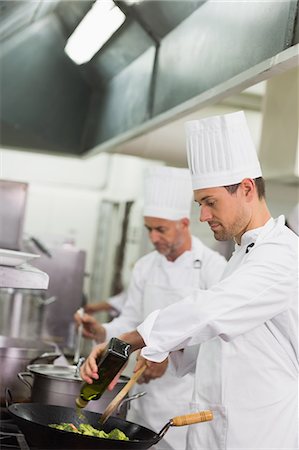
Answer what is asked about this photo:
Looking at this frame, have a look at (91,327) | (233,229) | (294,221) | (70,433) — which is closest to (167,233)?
(91,327)

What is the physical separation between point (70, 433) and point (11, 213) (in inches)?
63.8

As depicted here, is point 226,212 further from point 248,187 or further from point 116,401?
point 116,401

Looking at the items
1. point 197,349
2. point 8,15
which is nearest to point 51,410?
point 197,349

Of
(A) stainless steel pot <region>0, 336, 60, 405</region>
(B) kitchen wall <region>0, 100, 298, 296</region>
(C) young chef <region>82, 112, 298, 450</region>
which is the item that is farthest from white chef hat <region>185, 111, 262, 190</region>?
(B) kitchen wall <region>0, 100, 298, 296</region>

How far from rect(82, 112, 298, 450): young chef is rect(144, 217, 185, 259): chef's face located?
103cm

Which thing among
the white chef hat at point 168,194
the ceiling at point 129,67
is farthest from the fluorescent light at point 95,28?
the white chef hat at point 168,194

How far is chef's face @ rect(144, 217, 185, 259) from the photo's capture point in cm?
329

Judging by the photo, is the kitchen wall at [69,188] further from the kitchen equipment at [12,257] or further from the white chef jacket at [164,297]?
the kitchen equipment at [12,257]

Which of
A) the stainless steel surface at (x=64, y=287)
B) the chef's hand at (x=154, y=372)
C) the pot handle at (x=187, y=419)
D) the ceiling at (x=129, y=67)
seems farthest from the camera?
the stainless steel surface at (x=64, y=287)

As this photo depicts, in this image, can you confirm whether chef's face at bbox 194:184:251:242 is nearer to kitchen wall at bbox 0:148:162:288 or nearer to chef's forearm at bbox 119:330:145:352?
chef's forearm at bbox 119:330:145:352

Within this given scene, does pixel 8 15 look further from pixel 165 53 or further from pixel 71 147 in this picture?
pixel 71 147

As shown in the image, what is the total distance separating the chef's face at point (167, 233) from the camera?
3295 millimetres

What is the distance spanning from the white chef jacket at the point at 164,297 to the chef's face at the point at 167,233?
61 mm

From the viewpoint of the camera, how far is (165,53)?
3.62 m
